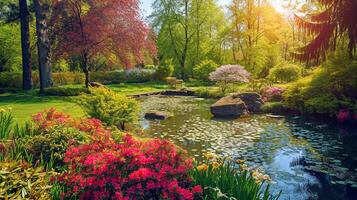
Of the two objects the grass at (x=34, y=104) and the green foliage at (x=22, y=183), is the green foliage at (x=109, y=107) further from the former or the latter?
the green foliage at (x=22, y=183)

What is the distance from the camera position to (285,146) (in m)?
11.2

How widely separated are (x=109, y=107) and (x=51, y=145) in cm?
597

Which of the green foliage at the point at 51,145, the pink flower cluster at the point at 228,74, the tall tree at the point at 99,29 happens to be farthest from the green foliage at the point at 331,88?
the green foliage at the point at 51,145

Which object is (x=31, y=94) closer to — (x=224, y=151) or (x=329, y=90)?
(x=224, y=151)

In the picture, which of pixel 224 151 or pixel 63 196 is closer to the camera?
pixel 63 196

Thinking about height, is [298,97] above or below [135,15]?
below

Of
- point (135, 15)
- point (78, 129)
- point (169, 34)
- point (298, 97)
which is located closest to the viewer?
point (78, 129)

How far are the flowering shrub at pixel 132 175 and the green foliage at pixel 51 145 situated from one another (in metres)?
1.63

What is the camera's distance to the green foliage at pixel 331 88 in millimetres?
15656

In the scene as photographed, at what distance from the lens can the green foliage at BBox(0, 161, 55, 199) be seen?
14.2 ft

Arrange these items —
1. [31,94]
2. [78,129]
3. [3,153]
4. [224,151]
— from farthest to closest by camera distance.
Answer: [31,94]
[224,151]
[78,129]
[3,153]

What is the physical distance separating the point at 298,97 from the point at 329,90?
1.92 m

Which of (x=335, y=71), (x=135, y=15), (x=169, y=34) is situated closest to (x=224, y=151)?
(x=335, y=71)

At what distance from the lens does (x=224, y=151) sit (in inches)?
410
